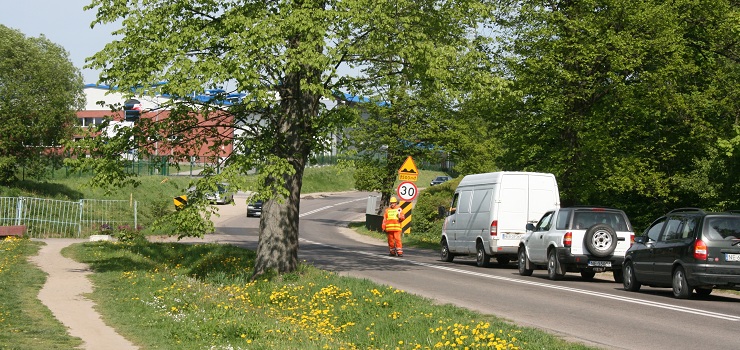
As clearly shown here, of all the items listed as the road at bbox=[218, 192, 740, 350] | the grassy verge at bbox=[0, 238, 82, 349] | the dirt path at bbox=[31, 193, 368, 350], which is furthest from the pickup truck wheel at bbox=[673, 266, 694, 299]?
the grassy verge at bbox=[0, 238, 82, 349]

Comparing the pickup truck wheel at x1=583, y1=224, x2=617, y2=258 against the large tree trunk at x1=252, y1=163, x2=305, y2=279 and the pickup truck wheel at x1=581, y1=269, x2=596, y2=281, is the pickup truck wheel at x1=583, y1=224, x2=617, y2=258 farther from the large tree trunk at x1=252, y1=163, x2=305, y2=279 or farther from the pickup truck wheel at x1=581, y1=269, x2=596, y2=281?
the large tree trunk at x1=252, y1=163, x2=305, y2=279

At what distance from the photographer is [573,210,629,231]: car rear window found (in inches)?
919

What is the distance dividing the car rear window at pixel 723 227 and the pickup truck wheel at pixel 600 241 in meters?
4.54

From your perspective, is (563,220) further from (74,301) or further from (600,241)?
(74,301)

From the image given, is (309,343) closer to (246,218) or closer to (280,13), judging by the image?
(280,13)

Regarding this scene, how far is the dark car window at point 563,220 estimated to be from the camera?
2350 cm

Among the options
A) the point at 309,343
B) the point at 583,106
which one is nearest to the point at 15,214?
the point at 583,106

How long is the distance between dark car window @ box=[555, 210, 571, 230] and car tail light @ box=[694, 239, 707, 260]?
5355mm

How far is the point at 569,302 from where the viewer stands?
17609mm

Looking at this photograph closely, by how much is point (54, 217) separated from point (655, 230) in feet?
93.1

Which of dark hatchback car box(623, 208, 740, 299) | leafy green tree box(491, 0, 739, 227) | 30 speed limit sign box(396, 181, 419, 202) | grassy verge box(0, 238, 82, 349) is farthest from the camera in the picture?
30 speed limit sign box(396, 181, 419, 202)

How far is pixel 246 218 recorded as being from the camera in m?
65.6

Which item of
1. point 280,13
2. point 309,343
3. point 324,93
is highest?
point 280,13

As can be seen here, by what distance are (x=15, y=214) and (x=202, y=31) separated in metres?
23.6
